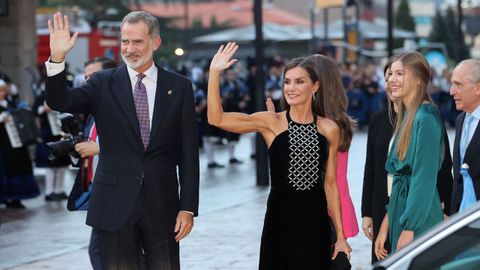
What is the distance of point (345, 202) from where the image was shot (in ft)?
22.5

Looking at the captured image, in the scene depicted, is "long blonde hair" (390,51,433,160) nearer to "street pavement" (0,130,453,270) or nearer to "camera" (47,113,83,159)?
"camera" (47,113,83,159)

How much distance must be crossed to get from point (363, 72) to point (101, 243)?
29.8 m

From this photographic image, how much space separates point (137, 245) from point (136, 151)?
0.47 meters

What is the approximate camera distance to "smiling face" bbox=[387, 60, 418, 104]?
644 cm

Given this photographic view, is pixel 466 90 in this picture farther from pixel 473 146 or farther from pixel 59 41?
pixel 59 41

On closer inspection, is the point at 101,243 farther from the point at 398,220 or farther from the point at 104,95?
the point at 398,220

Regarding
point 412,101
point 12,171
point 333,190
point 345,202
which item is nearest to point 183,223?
point 333,190

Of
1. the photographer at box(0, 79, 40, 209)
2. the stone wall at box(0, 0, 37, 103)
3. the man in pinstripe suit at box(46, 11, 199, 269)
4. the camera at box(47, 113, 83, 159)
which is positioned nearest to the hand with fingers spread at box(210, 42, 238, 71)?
the man in pinstripe suit at box(46, 11, 199, 269)

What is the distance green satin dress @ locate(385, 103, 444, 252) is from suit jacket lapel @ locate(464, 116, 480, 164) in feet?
1.78

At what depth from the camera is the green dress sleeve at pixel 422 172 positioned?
617 centimetres

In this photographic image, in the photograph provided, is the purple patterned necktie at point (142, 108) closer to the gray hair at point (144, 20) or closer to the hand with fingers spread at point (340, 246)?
the gray hair at point (144, 20)

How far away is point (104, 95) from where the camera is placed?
6.36 meters

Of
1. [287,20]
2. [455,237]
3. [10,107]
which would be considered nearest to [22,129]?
[10,107]

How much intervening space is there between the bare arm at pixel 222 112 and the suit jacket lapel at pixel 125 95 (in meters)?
0.38
